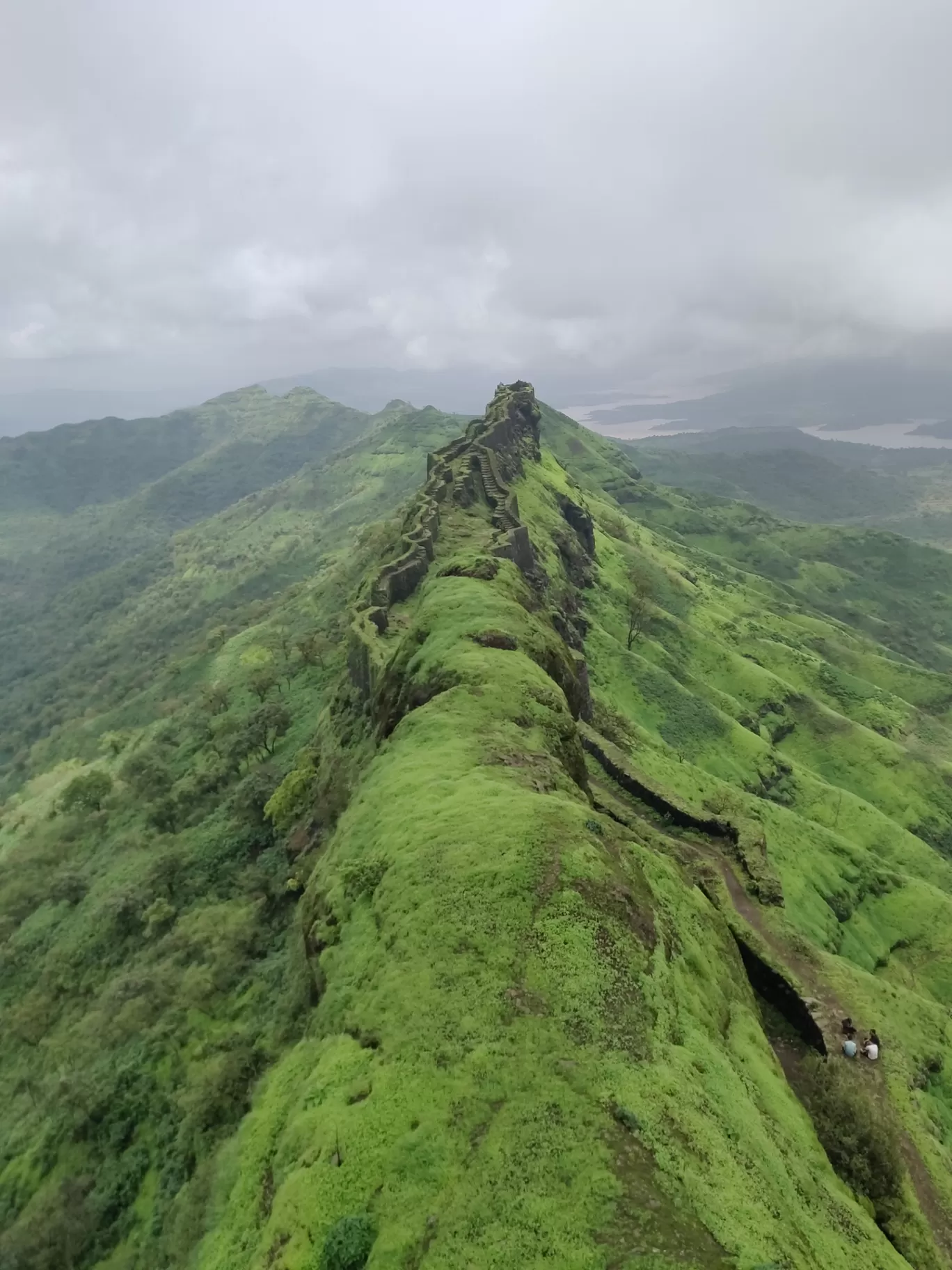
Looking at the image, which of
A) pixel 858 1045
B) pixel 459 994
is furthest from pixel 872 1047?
pixel 459 994

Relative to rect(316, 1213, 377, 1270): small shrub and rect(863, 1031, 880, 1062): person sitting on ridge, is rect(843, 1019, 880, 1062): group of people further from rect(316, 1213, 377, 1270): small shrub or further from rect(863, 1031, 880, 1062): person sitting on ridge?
rect(316, 1213, 377, 1270): small shrub

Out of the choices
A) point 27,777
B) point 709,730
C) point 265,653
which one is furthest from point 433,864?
point 27,777

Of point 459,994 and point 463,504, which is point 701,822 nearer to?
point 459,994

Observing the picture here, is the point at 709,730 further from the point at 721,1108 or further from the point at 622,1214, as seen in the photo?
the point at 622,1214

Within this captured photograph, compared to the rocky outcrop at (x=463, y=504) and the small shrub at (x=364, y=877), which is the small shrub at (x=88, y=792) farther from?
the small shrub at (x=364, y=877)

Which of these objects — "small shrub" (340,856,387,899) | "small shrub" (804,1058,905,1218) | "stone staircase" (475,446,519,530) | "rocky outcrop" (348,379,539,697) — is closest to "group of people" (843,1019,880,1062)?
"small shrub" (804,1058,905,1218)

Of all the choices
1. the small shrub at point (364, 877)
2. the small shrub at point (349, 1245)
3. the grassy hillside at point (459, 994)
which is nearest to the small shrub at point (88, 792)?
the grassy hillside at point (459, 994)
